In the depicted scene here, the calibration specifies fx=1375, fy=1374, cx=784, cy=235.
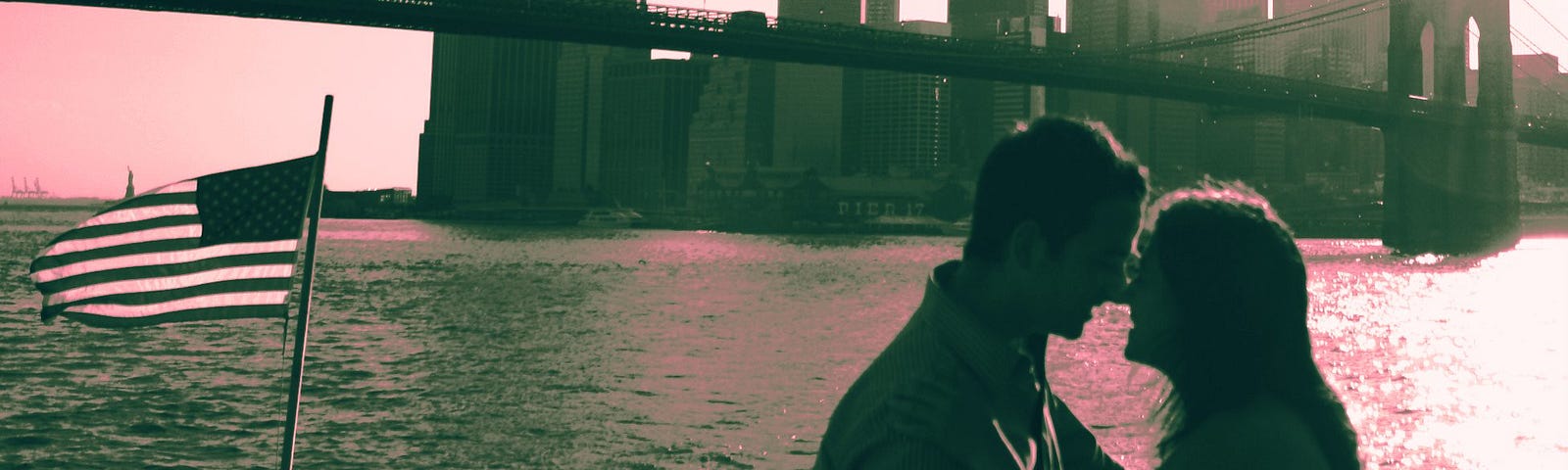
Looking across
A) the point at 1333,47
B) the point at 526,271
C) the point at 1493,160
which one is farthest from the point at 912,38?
the point at 1333,47

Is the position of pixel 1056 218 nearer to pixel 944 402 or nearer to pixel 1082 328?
pixel 1082 328

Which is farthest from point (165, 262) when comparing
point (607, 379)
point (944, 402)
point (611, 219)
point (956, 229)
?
point (611, 219)

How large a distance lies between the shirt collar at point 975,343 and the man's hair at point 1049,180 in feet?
0.35

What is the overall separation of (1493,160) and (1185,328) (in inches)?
2129

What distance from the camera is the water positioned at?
471 inches

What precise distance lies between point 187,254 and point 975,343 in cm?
477

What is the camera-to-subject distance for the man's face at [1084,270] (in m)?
1.59

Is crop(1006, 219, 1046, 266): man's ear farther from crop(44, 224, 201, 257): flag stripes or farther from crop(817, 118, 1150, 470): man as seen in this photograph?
crop(44, 224, 201, 257): flag stripes

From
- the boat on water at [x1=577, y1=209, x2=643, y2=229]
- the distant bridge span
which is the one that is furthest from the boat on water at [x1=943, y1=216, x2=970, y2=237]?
the distant bridge span

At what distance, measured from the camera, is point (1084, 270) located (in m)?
1.62

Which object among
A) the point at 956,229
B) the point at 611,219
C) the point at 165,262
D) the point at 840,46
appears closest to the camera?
the point at 165,262

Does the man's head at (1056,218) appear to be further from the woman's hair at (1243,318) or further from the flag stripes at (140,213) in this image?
the flag stripes at (140,213)

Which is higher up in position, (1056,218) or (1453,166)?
(1453,166)

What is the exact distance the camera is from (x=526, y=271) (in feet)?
146
